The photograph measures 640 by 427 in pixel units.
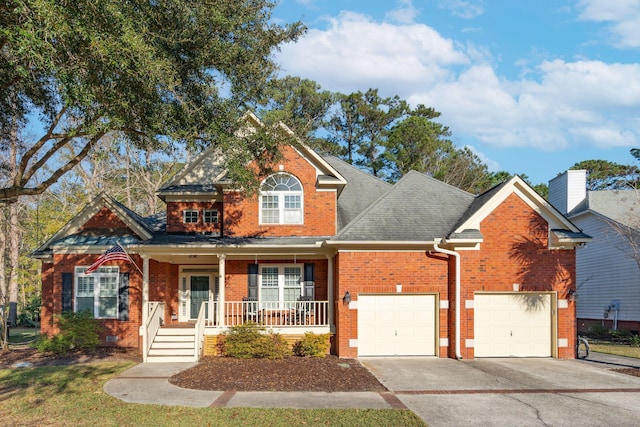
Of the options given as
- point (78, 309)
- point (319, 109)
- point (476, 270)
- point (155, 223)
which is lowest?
point (78, 309)

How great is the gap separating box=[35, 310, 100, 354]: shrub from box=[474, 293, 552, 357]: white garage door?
492 inches

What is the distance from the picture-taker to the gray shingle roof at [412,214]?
1614 centimetres

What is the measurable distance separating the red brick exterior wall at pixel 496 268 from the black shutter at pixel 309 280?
2228 mm

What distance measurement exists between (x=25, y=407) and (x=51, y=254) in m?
10.3

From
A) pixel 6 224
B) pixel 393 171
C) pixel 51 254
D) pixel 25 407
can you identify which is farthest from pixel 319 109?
pixel 25 407

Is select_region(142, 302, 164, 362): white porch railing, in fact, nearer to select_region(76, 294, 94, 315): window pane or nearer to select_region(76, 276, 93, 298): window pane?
select_region(76, 294, 94, 315): window pane

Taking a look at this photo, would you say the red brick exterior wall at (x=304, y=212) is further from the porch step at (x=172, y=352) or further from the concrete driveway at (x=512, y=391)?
the concrete driveway at (x=512, y=391)

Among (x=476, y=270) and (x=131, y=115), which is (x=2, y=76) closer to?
(x=131, y=115)

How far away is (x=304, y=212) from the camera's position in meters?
18.3

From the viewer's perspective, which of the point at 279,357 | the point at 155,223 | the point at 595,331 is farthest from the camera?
the point at 595,331

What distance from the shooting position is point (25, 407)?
1007 centimetres

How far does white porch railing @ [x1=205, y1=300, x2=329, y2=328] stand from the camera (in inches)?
664

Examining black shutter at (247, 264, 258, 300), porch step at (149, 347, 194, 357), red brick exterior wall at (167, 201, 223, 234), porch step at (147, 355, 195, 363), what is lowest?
porch step at (147, 355, 195, 363)

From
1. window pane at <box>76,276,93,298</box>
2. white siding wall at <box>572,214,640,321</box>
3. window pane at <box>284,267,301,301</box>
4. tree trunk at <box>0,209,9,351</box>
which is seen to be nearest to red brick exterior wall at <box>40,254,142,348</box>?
window pane at <box>76,276,93,298</box>
